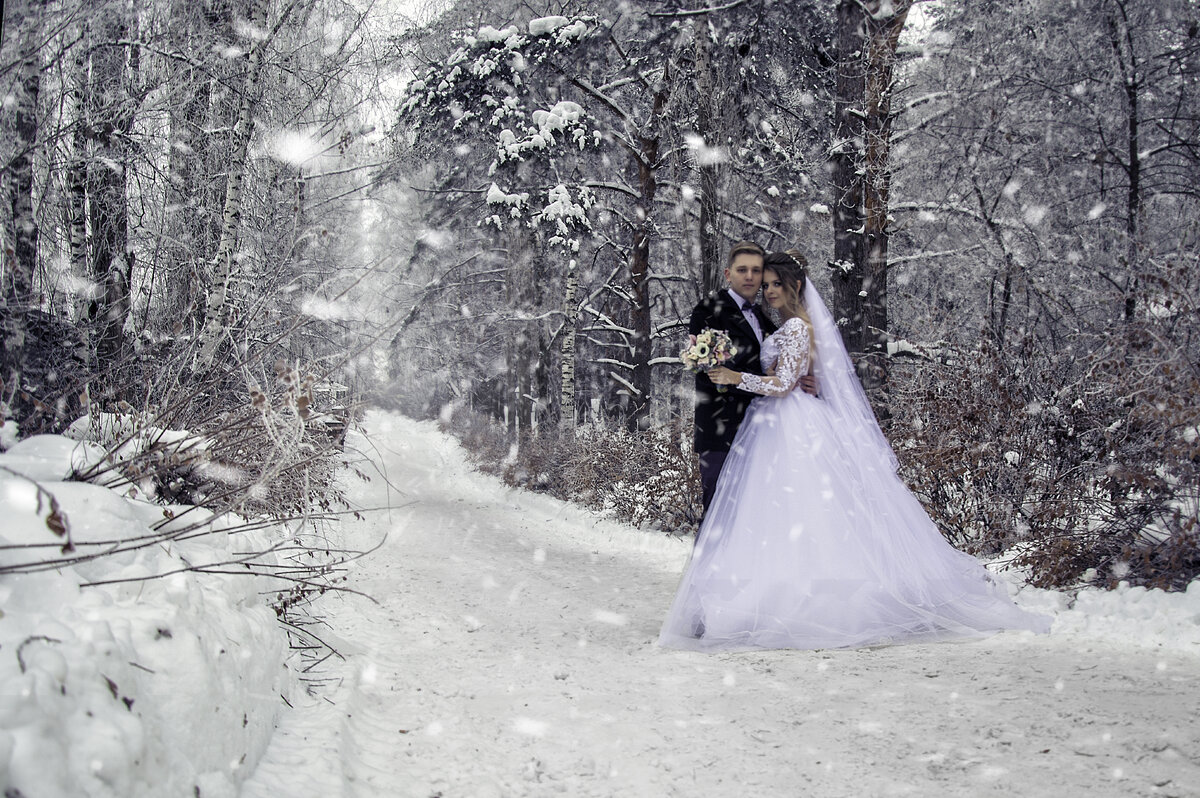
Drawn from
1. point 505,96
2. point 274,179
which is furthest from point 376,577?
point 505,96

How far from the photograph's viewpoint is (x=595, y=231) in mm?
13102

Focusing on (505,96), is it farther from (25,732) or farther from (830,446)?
(25,732)

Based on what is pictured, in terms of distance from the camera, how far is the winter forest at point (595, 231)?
4344mm

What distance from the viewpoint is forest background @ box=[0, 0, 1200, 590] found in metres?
4.68

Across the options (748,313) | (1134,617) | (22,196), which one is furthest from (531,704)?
(22,196)

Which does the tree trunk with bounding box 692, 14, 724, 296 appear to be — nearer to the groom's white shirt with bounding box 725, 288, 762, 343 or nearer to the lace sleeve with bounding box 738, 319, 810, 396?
the groom's white shirt with bounding box 725, 288, 762, 343

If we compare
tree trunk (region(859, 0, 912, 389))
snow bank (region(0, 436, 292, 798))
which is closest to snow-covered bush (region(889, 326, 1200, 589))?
tree trunk (region(859, 0, 912, 389))

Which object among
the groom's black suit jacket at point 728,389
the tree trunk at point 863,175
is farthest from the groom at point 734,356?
the tree trunk at point 863,175

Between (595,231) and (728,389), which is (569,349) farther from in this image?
(728,389)

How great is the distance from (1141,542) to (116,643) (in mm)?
5634

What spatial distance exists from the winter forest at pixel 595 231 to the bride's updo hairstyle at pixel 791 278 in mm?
2000

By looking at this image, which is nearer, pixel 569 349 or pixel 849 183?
pixel 849 183

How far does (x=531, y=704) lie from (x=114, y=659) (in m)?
2.04

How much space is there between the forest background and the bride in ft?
3.43
